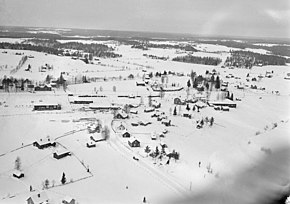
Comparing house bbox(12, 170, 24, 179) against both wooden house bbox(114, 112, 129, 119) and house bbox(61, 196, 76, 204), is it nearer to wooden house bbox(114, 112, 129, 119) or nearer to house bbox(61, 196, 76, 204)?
house bbox(61, 196, 76, 204)

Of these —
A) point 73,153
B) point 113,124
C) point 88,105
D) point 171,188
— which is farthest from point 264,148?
point 88,105

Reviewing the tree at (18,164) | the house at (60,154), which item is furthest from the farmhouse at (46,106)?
the tree at (18,164)

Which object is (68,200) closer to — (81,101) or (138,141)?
(138,141)

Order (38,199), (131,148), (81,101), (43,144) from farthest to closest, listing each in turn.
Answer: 1. (81,101)
2. (131,148)
3. (43,144)
4. (38,199)

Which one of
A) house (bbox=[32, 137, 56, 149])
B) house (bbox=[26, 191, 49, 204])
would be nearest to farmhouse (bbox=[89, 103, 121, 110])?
house (bbox=[32, 137, 56, 149])

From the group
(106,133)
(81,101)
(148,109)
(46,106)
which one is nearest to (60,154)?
(106,133)

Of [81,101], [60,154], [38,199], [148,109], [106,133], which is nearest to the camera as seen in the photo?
[38,199]
